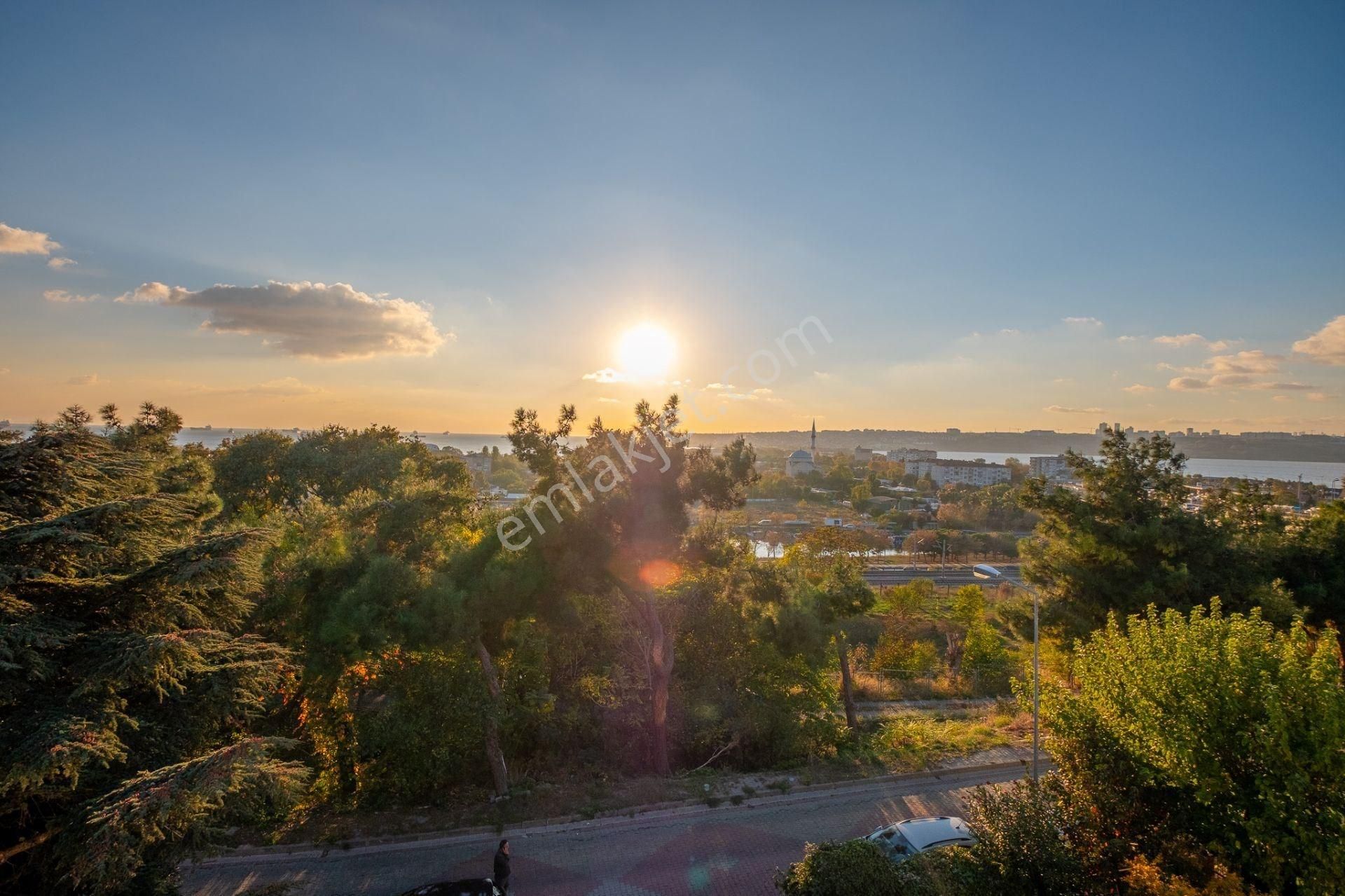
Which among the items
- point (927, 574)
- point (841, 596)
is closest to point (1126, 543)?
point (841, 596)

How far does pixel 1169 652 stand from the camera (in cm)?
767

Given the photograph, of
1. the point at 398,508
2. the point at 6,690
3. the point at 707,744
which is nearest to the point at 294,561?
the point at 398,508

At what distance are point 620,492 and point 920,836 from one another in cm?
722

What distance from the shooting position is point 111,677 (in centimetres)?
591

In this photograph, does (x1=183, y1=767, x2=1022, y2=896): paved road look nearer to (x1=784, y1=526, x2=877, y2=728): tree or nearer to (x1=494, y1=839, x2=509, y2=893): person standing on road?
(x1=494, y1=839, x2=509, y2=893): person standing on road

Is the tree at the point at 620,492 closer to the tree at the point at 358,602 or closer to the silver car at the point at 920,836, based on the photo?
the tree at the point at 358,602

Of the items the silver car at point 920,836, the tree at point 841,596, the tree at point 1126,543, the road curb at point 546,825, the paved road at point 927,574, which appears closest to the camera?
the silver car at point 920,836

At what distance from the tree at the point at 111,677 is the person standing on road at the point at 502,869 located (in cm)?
350

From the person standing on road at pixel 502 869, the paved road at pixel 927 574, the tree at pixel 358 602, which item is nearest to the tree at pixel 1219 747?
the person standing on road at pixel 502 869

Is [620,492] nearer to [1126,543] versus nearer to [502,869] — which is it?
[502,869]

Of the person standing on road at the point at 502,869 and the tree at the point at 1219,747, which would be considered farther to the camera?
the person standing on road at the point at 502,869

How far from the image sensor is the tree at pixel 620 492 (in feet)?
37.2

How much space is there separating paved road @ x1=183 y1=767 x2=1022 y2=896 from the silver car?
1630mm

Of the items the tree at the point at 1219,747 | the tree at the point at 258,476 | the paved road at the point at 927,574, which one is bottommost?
the paved road at the point at 927,574
